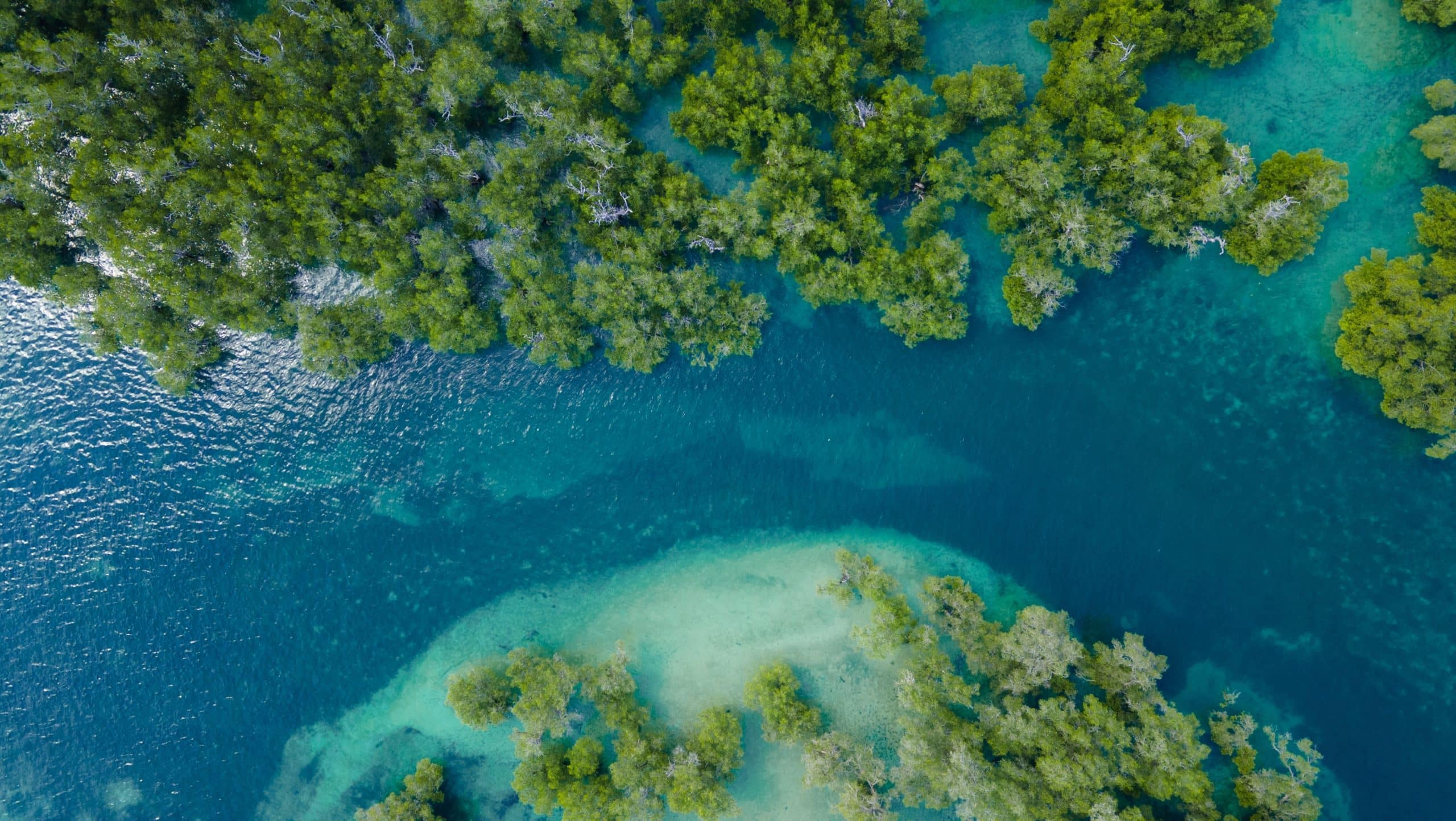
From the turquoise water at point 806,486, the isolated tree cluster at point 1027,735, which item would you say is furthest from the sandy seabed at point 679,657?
the isolated tree cluster at point 1027,735

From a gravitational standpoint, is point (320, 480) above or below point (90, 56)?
below

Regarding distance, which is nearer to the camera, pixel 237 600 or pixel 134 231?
pixel 134 231

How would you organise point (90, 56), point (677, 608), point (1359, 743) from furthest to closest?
point (677, 608), point (1359, 743), point (90, 56)

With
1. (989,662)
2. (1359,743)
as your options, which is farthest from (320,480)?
(1359,743)

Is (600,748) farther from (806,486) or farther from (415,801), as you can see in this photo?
(806,486)

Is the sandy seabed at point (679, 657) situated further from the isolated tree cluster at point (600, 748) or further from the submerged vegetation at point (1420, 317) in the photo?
the submerged vegetation at point (1420, 317)

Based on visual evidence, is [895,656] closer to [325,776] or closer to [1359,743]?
[1359,743]
